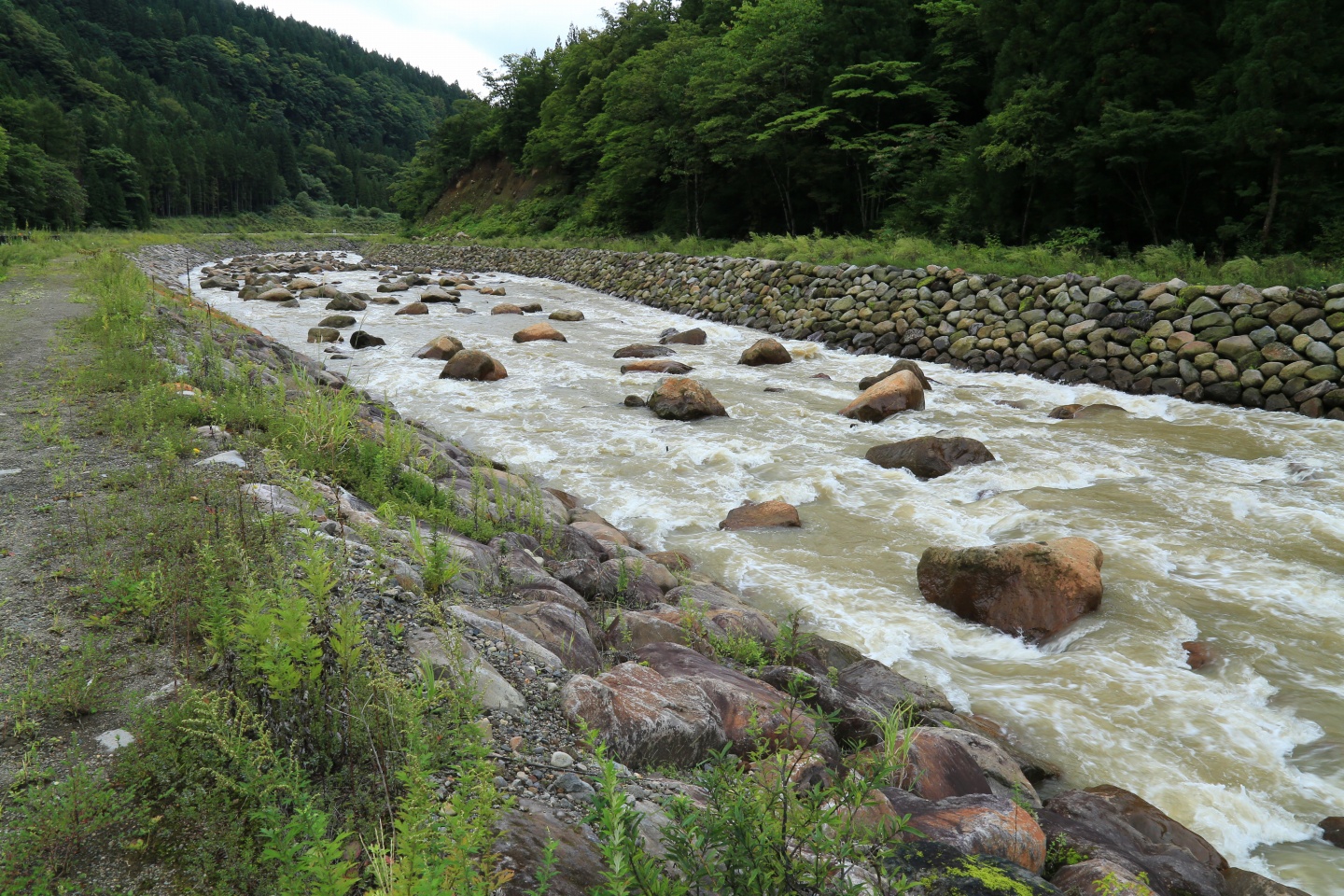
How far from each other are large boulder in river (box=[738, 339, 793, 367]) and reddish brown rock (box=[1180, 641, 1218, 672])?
10245mm

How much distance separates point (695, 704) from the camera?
125 inches

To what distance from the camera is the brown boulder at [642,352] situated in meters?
15.5

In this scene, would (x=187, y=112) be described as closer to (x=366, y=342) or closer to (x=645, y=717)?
(x=366, y=342)

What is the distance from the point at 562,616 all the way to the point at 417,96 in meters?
196

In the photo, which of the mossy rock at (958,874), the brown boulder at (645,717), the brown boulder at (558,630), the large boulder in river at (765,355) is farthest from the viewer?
the large boulder in river at (765,355)

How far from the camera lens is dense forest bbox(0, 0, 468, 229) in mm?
62688

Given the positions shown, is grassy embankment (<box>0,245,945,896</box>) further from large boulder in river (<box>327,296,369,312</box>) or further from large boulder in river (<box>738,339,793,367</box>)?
large boulder in river (<box>327,296,369,312</box>)

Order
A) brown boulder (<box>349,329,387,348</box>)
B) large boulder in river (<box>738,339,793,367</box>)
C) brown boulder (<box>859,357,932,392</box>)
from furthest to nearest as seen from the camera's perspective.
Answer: brown boulder (<box>349,329,387,348</box>)
large boulder in river (<box>738,339,793,367</box>)
brown boulder (<box>859,357,932,392</box>)

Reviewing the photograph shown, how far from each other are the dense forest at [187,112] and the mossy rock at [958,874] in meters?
64.9

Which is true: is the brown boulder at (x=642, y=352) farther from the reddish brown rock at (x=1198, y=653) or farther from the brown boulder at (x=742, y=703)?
the brown boulder at (x=742, y=703)

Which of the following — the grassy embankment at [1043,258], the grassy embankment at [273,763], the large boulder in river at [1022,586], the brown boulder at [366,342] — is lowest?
the large boulder in river at [1022,586]

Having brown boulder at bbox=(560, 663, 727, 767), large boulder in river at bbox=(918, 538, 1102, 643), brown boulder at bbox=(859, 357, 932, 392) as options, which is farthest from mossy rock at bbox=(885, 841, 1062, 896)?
brown boulder at bbox=(859, 357, 932, 392)

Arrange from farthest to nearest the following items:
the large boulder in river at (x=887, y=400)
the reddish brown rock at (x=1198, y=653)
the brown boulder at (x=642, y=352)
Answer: the brown boulder at (x=642, y=352) → the large boulder in river at (x=887, y=400) → the reddish brown rock at (x=1198, y=653)

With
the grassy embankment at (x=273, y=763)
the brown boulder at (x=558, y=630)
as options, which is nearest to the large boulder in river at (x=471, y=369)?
the grassy embankment at (x=273, y=763)
